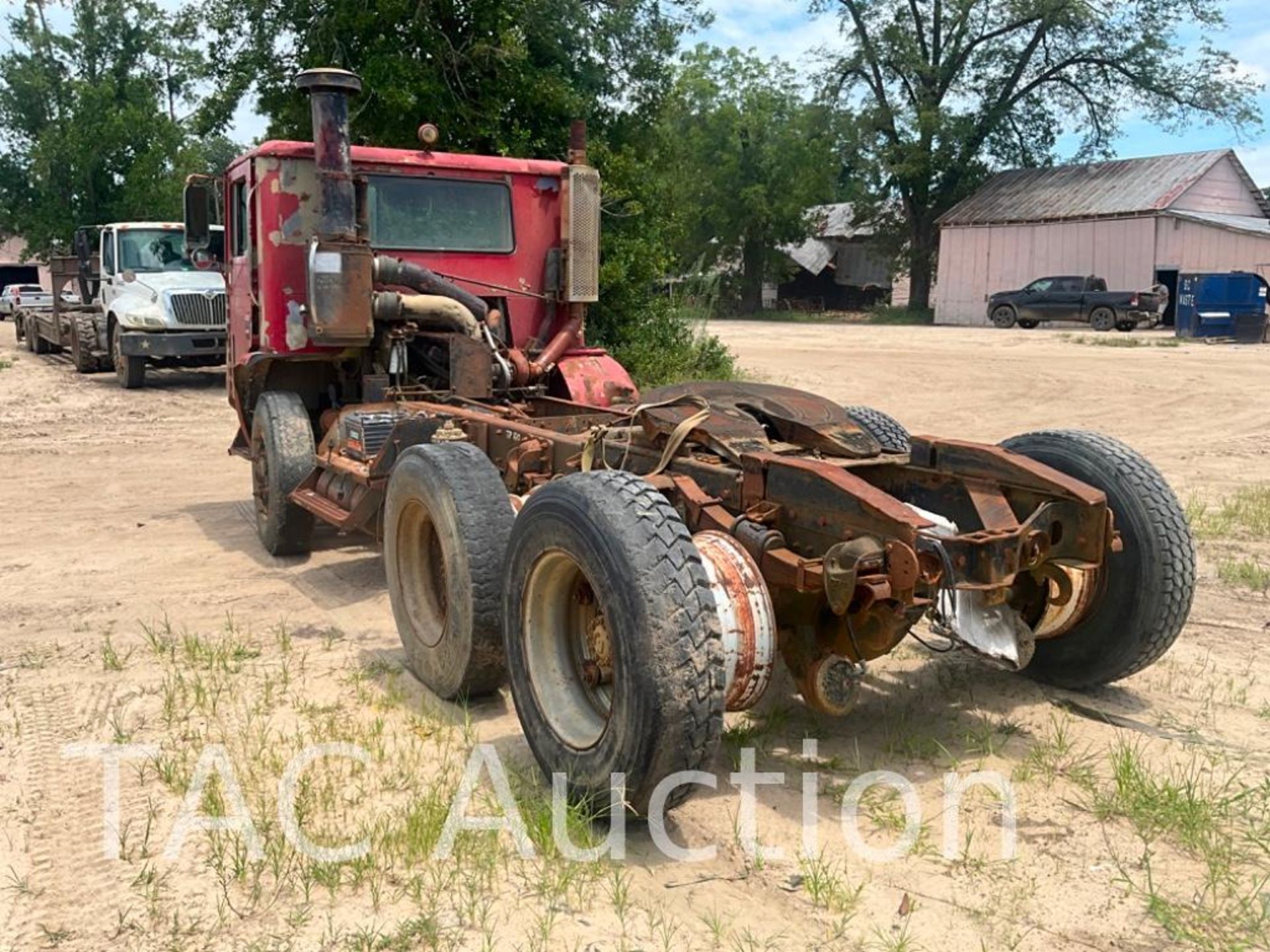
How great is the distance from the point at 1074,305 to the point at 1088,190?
234 inches

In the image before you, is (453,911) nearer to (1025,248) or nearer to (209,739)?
(209,739)

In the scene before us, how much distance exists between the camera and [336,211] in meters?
6.34

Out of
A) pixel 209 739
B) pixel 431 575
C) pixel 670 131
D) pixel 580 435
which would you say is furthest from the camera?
pixel 670 131

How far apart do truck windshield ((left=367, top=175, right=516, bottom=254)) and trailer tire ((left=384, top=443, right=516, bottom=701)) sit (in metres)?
2.71

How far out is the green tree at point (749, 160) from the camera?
38.5 meters

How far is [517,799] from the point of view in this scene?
347 cm

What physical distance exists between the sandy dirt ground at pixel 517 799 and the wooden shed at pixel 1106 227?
1025 inches

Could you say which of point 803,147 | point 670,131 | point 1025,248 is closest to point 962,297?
point 1025,248

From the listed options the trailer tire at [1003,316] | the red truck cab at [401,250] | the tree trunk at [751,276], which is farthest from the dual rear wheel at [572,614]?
the tree trunk at [751,276]

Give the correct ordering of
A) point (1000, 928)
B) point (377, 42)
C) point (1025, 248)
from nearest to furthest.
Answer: point (1000, 928) < point (377, 42) < point (1025, 248)

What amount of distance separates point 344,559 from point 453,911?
160 inches

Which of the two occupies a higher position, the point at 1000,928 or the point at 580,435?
the point at 580,435

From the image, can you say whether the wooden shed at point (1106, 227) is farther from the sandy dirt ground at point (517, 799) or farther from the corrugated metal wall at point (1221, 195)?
the sandy dirt ground at point (517, 799)

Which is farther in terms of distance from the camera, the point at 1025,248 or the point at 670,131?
the point at 1025,248
